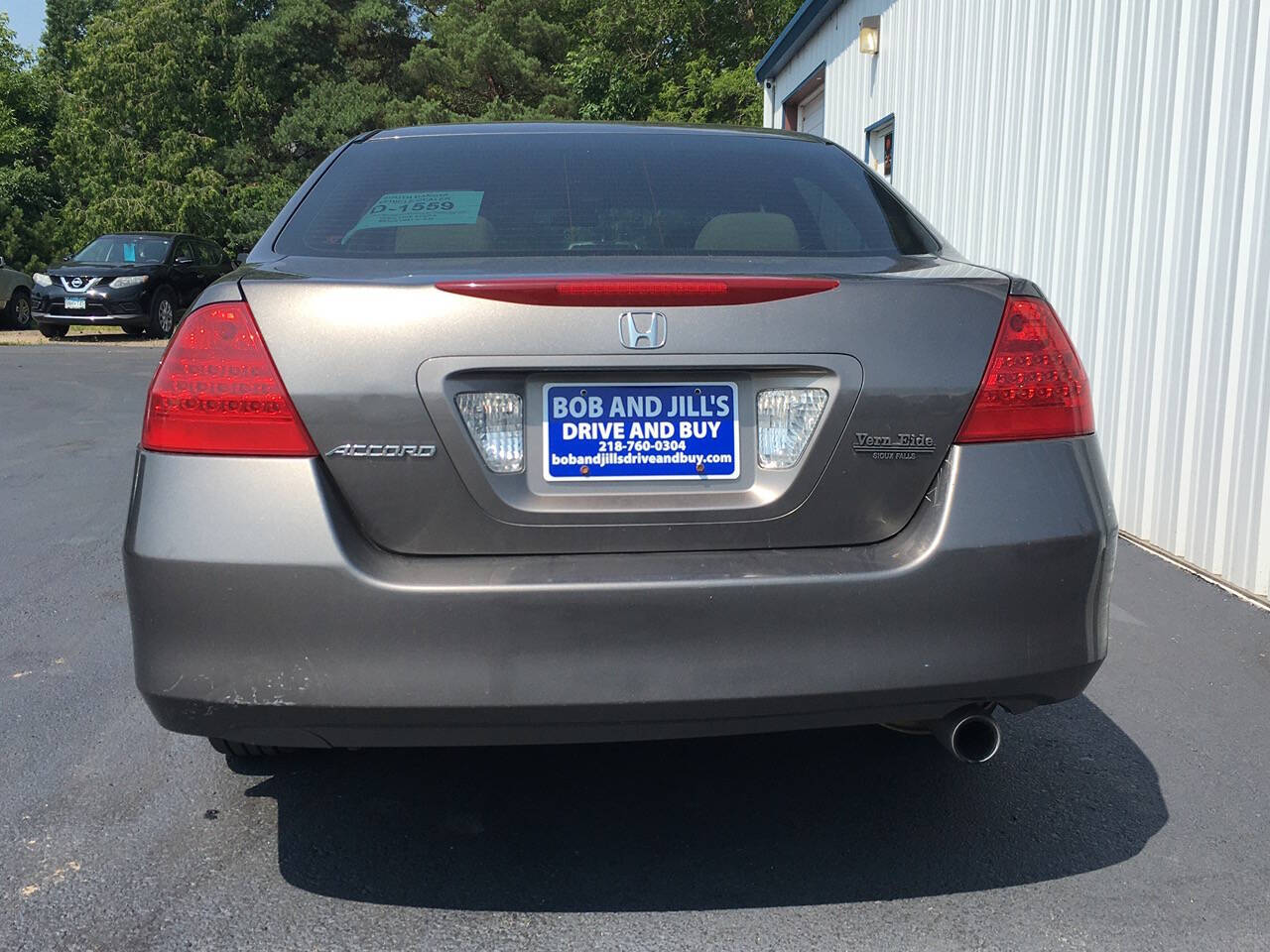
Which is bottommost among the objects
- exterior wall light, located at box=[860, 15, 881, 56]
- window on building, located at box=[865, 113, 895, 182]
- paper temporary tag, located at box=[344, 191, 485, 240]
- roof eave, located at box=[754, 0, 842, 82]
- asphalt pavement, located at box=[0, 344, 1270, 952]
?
asphalt pavement, located at box=[0, 344, 1270, 952]

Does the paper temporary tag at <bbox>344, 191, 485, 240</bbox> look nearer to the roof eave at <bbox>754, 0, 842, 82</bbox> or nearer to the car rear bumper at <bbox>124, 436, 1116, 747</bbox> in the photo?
the car rear bumper at <bbox>124, 436, 1116, 747</bbox>

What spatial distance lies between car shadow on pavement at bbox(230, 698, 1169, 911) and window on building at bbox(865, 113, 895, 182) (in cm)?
782

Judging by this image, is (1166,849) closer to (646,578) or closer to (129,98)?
(646,578)

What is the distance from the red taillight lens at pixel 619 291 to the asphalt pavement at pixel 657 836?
115cm

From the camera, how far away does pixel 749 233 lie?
2547mm

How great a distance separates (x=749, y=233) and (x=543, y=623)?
967mm

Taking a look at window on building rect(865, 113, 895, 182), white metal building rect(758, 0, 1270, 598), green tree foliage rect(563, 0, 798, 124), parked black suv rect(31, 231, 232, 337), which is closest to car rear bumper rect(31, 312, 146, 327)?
parked black suv rect(31, 231, 232, 337)

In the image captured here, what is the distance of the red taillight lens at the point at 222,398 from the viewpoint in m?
2.12

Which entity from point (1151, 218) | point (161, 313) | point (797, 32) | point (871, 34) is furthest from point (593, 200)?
point (161, 313)

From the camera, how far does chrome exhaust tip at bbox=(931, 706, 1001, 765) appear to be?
230 cm

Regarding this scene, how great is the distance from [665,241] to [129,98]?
124 feet

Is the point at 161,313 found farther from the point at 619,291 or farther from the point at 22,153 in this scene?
the point at 22,153

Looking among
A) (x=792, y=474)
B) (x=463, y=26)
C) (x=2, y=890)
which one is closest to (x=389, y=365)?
(x=792, y=474)

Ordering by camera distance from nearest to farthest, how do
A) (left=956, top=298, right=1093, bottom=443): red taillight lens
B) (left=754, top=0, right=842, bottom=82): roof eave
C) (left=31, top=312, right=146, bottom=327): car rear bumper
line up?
(left=956, top=298, right=1093, bottom=443): red taillight lens → (left=754, top=0, right=842, bottom=82): roof eave → (left=31, top=312, right=146, bottom=327): car rear bumper
